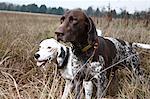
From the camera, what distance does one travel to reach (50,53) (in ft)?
15.0

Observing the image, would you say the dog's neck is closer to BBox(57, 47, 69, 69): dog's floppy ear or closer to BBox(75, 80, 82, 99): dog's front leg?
BBox(57, 47, 69, 69): dog's floppy ear

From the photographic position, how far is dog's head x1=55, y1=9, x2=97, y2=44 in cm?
428

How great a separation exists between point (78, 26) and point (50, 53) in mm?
507

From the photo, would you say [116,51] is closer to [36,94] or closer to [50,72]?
[50,72]

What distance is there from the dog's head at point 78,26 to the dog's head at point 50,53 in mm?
318

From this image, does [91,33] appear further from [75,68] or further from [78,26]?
[75,68]

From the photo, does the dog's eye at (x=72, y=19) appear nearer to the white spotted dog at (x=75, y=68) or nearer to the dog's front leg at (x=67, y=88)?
the white spotted dog at (x=75, y=68)

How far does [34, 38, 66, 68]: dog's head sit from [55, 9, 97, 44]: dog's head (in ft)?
1.04

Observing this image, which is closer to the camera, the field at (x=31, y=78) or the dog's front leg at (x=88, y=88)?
the field at (x=31, y=78)

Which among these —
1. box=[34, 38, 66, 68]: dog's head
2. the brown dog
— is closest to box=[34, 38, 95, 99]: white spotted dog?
box=[34, 38, 66, 68]: dog's head

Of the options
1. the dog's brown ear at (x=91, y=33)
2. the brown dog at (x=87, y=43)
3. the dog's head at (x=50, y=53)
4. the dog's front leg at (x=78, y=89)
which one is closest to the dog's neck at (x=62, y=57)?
the dog's head at (x=50, y=53)

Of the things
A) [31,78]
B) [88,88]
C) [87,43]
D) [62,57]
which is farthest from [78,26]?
[31,78]

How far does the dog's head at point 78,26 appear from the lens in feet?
14.0

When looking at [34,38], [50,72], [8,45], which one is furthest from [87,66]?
[34,38]
